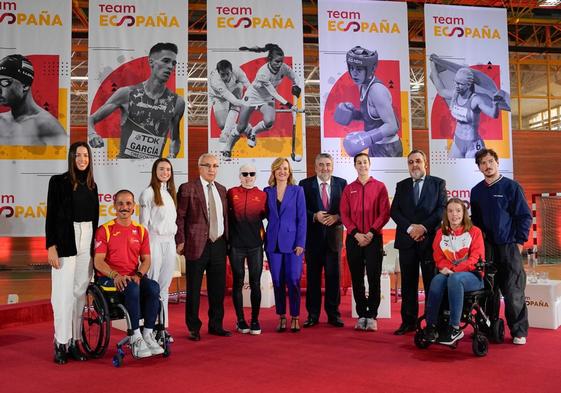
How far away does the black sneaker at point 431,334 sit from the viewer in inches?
134

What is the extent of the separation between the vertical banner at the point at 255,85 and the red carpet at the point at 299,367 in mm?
2511

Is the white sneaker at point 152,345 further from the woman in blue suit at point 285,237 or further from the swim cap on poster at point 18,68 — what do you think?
the swim cap on poster at point 18,68

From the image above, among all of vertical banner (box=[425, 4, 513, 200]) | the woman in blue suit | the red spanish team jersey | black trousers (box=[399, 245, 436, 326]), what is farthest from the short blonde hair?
vertical banner (box=[425, 4, 513, 200])

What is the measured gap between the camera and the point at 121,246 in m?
3.36

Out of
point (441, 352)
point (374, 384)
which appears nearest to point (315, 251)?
point (441, 352)

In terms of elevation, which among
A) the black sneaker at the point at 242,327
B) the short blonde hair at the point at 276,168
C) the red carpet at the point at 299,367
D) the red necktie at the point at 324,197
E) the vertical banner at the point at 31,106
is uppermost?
the vertical banner at the point at 31,106

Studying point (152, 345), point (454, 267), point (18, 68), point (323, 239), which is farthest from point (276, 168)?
point (18, 68)

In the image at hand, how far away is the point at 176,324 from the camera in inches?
180

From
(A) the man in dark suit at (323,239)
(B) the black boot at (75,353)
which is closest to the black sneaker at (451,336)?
(A) the man in dark suit at (323,239)

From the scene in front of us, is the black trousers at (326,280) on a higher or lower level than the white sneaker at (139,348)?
higher

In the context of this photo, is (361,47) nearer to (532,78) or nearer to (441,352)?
(441,352)

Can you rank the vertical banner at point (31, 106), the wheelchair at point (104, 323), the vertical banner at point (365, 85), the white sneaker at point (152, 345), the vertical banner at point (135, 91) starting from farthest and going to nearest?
the vertical banner at point (365, 85) → the vertical banner at point (135, 91) → the vertical banner at point (31, 106) → the white sneaker at point (152, 345) → the wheelchair at point (104, 323)

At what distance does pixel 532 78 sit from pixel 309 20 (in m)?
9.23

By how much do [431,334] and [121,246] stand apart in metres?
2.18
